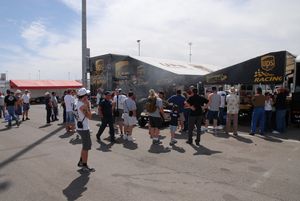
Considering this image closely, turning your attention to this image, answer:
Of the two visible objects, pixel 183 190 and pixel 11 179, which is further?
pixel 11 179

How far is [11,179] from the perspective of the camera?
5867mm

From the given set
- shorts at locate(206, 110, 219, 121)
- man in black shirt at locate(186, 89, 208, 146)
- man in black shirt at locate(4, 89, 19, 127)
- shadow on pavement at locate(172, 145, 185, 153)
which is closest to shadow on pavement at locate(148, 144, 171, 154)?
shadow on pavement at locate(172, 145, 185, 153)

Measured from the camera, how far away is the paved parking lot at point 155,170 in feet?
16.6

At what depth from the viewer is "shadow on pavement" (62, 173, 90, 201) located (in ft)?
16.1

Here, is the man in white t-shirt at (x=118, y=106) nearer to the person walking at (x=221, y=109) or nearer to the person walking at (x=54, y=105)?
the person walking at (x=221, y=109)

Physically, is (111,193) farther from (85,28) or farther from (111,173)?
(85,28)

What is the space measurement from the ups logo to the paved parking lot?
3697 mm

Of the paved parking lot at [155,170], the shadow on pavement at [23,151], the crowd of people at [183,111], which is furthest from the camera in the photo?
the crowd of people at [183,111]

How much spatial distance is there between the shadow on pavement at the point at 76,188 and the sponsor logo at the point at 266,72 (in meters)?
9.43

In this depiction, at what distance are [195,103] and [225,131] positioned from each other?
309 cm

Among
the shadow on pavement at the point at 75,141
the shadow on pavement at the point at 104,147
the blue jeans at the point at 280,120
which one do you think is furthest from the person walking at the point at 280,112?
the shadow on pavement at the point at 75,141

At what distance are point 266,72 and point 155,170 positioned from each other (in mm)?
8443

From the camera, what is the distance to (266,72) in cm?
1283

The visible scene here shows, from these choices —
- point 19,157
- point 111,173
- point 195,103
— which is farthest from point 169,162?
point 19,157
